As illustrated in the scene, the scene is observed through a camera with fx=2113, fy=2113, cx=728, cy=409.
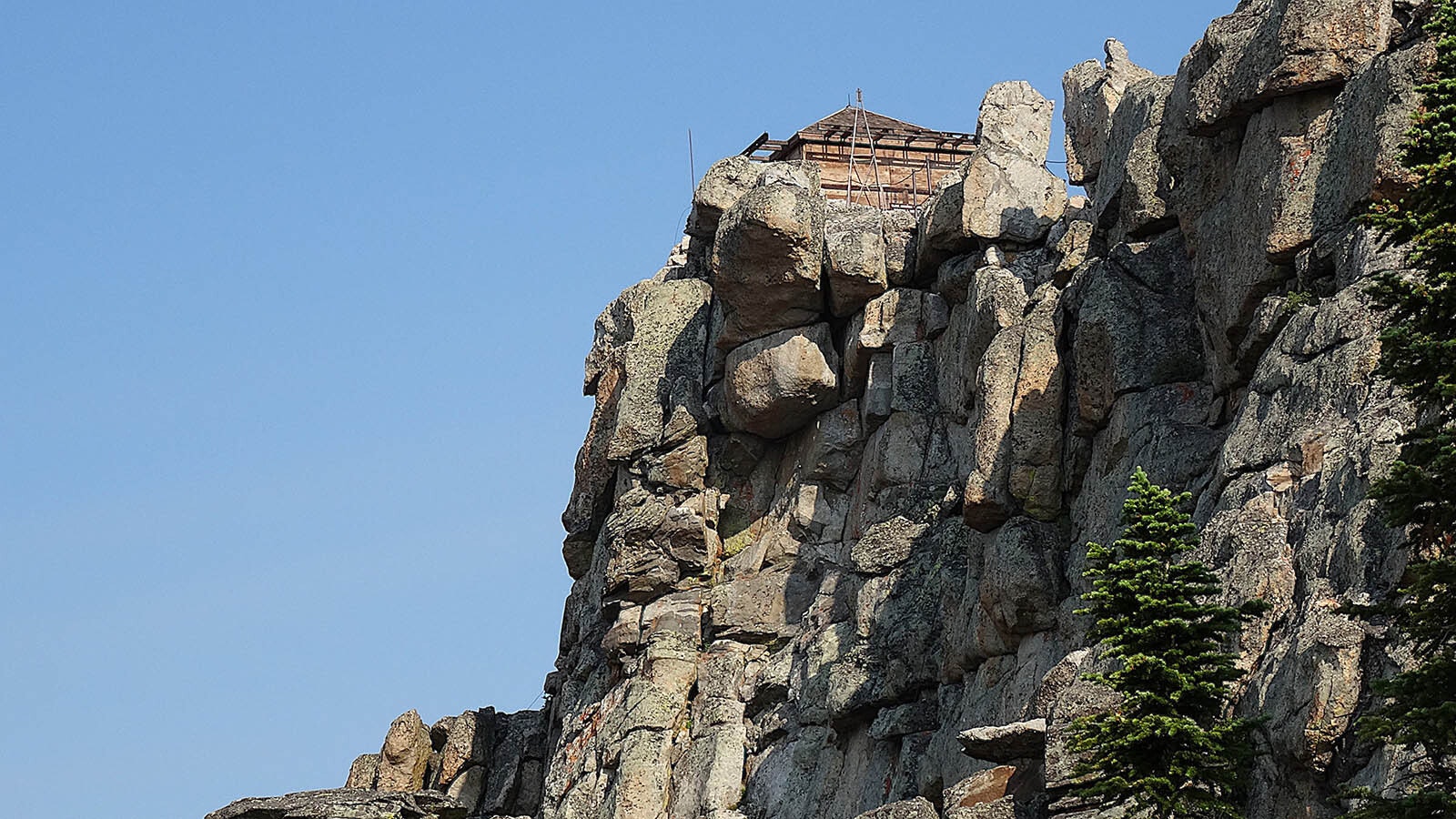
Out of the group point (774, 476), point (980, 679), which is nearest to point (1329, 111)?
point (980, 679)

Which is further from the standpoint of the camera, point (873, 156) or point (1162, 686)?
point (873, 156)

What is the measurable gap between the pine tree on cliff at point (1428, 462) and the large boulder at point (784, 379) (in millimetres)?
34745

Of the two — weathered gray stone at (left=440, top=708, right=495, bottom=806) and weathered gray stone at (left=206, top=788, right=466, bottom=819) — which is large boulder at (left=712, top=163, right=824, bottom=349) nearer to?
weathered gray stone at (left=440, top=708, right=495, bottom=806)

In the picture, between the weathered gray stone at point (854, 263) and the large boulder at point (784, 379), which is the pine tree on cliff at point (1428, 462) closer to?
the weathered gray stone at point (854, 263)

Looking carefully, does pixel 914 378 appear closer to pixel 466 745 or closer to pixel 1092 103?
pixel 1092 103

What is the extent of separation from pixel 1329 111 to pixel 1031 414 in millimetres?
10716

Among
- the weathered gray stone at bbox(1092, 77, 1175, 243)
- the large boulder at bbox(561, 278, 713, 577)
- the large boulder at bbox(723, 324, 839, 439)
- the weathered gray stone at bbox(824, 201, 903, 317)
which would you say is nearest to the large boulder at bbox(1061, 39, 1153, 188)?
the weathered gray stone at bbox(1092, 77, 1175, 243)

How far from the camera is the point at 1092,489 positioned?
4984 centimetres

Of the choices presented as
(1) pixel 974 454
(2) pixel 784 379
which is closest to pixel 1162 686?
(1) pixel 974 454

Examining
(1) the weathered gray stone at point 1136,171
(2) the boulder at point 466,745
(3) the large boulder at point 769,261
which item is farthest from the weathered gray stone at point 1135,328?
(2) the boulder at point 466,745

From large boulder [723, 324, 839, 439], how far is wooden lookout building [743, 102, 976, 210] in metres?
13.2

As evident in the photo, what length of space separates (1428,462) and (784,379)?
123 ft

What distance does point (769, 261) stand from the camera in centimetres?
6366

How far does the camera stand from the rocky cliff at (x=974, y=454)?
39656 millimetres
